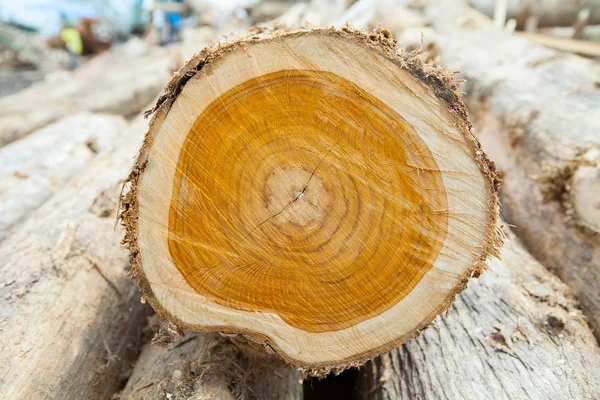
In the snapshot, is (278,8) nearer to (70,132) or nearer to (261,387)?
(70,132)

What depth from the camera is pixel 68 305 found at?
1.62 metres

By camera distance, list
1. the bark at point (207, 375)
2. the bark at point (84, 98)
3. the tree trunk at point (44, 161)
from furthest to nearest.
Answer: the bark at point (84, 98)
the tree trunk at point (44, 161)
the bark at point (207, 375)

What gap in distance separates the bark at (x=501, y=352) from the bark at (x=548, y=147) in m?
0.18

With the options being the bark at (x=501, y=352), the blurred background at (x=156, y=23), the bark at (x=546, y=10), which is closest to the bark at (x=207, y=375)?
the bark at (x=501, y=352)

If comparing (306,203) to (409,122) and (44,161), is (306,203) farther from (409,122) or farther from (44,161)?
(44,161)

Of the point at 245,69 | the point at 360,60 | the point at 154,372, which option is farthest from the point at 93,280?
the point at 360,60

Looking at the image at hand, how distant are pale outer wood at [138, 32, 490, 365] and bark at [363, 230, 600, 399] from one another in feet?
1.18

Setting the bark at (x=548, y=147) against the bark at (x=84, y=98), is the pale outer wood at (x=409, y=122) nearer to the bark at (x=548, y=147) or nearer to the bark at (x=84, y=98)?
the bark at (x=548, y=147)

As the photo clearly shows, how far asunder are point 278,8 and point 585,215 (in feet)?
24.3

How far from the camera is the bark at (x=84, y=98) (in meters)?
3.81

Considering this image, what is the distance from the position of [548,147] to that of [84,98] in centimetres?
416

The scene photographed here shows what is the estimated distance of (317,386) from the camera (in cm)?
219

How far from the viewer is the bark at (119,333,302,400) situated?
1373mm

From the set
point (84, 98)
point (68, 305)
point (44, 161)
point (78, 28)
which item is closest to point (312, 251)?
point (68, 305)
